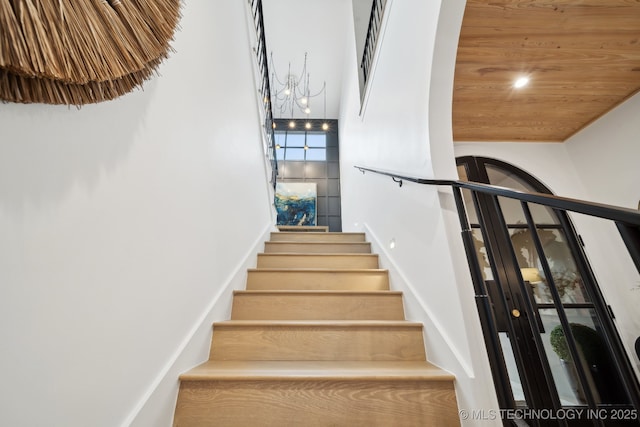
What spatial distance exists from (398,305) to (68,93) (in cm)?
171

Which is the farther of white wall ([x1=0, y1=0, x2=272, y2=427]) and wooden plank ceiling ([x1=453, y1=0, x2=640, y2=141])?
wooden plank ceiling ([x1=453, y1=0, x2=640, y2=141])

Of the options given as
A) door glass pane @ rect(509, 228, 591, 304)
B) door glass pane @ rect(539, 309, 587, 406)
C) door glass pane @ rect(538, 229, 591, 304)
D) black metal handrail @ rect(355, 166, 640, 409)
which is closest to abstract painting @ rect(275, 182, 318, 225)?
door glass pane @ rect(509, 228, 591, 304)

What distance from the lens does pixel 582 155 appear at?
238 centimetres

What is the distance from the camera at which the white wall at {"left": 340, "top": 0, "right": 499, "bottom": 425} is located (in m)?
1.02

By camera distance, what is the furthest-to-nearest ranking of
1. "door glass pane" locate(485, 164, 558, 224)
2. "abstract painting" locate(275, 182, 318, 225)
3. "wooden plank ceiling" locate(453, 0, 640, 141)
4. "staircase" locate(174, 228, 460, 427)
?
"abstract painting" locate(275, 182, 318, 225)
"door glass pane" locate(485, 164, 558, 224)
"wooden plank ceiling" locate(453, 0, 640, 141)
"staircase" locate(174, 228, 460, 427)

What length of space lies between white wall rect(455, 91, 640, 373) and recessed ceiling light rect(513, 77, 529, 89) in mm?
674

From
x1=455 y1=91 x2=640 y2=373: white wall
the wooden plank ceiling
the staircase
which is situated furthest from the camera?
x1=455 y1=91 x2=640 y2=373: white wall

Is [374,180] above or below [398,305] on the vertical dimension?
above

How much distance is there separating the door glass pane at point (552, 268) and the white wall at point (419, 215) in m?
1.04

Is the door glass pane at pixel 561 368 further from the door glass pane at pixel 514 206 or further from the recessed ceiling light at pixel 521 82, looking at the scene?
the recessed ceiling light at pixel 521 82

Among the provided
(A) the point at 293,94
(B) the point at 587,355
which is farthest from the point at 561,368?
(A) the point at 293,94

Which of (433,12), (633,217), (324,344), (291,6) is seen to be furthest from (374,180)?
(291,6)

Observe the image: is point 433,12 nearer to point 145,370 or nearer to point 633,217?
point 633,217

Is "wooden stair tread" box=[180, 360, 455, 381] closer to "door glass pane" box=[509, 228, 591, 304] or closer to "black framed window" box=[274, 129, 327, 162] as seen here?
"door glass pane" box=[509, 228, 591, 304]
